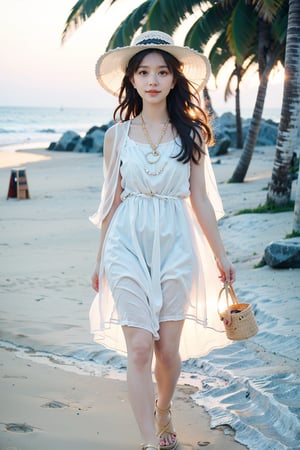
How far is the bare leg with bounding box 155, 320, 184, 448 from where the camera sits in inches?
141

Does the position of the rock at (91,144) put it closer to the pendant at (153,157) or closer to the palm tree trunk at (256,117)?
the palm tree trunk at (256,117)

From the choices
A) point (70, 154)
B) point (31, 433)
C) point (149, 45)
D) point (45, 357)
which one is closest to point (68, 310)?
point (45, 357)

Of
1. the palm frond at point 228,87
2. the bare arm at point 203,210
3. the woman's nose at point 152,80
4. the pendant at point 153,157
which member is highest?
the palm frond at point 228,87

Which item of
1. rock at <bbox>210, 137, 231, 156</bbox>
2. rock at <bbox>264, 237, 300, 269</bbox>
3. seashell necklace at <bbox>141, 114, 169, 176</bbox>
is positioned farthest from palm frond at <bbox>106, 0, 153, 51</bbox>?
seashell necklace at <bbox>141, 114, 169, 176</bbox>

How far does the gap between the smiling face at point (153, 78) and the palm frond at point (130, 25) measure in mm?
14578

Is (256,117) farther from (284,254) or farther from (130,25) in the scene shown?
(284,254)

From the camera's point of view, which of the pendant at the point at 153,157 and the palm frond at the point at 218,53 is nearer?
the pendant at the point at 153,157

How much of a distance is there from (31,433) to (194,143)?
1.66 meters

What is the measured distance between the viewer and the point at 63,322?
6.41 meters

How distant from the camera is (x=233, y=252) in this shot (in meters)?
9.38

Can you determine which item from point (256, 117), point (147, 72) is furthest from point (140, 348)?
point (256, 117)

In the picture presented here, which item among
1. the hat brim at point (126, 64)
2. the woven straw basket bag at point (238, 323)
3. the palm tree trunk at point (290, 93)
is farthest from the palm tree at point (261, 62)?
the woven straw basket bag at point (238, 323)

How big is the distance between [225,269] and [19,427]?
1325 millimetres

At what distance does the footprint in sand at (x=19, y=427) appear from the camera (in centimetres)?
380
